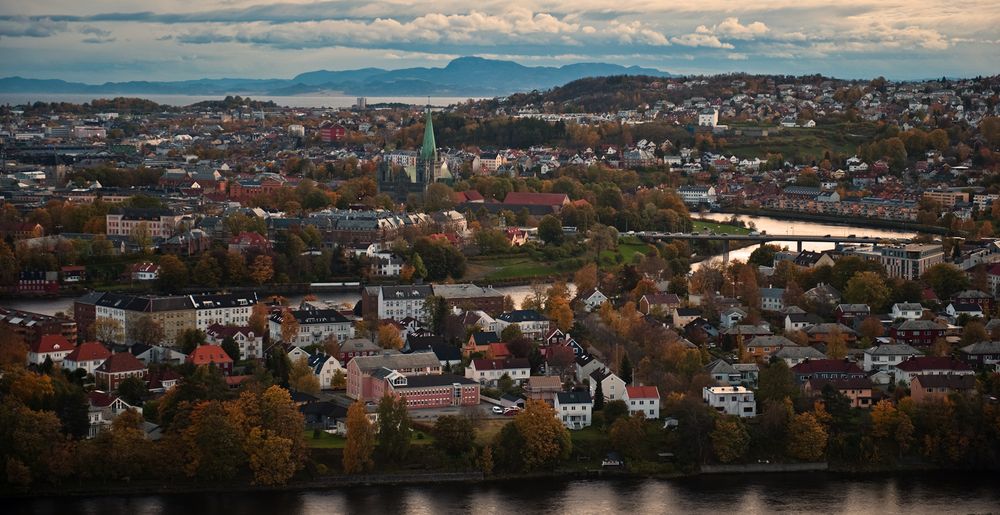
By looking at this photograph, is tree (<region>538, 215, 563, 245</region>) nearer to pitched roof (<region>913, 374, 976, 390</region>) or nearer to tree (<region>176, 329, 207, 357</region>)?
tree (<region>176, 329, 207, 357</region>)

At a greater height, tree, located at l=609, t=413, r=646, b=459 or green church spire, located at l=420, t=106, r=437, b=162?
green church spire, located at l=420, t=106, r=437, b=162

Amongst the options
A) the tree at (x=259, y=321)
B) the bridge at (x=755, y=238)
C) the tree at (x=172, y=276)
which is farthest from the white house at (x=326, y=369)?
the bridge at (x=755, y=238)

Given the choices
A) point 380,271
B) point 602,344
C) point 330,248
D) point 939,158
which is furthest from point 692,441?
point 939,158

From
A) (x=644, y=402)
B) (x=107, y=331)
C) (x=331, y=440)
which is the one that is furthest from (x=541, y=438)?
(x=107, y=331)

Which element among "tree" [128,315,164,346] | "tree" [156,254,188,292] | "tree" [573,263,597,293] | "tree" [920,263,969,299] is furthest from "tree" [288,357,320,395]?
"tree" [920,263,969,299]

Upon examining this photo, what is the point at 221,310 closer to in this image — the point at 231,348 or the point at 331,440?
the point at 231,348

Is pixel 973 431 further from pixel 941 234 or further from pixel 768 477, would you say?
pixel 941 234
